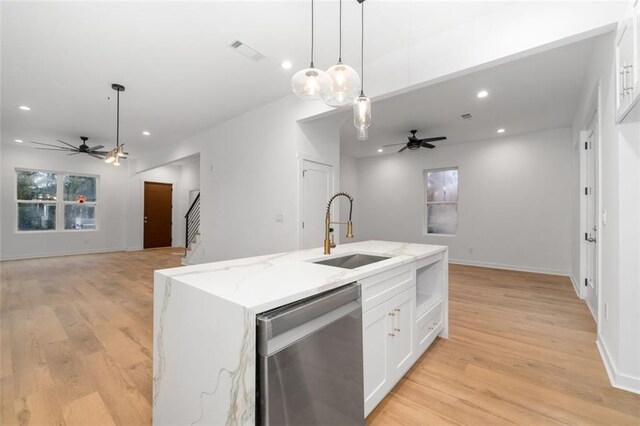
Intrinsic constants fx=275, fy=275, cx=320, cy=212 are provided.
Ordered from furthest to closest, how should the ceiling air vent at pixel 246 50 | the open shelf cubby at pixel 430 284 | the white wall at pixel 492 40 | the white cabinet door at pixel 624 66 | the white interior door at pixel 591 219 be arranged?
1. the white interior door at pixel 591 219
2. the ceiling air vent at pixel 246 50
3. the open shelf cubby at pixel 430 284
4. the white wall at pixel 492 40
5. the white cabinet door at pixel 624 66

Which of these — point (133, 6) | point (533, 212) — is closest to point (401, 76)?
point (133, 6)

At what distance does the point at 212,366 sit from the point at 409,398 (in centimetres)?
138

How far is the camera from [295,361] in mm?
1091

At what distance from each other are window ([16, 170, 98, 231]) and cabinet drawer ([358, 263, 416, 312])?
946cm

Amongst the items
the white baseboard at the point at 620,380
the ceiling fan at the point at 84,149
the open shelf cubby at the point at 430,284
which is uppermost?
the ceiling fan at the point at 84,149

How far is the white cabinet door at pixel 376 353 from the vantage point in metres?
1.54

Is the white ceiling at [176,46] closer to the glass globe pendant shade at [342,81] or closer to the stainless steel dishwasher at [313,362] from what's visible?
the glass globe pendant shade at [342,81]

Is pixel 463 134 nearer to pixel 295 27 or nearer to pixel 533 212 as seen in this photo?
pixel 533 212

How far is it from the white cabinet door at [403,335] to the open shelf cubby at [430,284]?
0.55 meters

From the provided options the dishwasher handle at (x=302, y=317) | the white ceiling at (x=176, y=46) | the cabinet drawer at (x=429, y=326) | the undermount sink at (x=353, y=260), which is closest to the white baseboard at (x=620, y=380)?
the cabinet drawer at (x=429, y=326)

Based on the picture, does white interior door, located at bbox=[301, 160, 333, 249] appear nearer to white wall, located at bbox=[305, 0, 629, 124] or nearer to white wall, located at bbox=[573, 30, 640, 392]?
white wall, located at bbox=[305, 0, 629, 124]

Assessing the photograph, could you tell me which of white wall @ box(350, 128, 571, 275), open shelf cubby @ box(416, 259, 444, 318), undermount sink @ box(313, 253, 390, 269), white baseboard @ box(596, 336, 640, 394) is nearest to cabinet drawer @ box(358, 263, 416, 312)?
undermount sink @ box(313, 253, 390, 269)

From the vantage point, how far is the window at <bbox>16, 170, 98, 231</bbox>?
7.05 metres

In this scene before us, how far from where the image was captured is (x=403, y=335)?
1.92m
